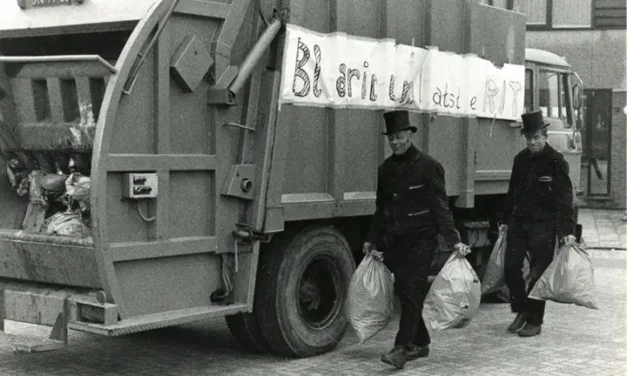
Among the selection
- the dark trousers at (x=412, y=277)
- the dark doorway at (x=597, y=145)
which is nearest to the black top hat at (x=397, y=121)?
the dark trousers at (x=412, y=277)

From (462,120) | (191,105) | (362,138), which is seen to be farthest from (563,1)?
(191,105)

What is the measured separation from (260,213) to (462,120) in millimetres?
2899

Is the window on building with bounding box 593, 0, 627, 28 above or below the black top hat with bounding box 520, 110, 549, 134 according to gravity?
above

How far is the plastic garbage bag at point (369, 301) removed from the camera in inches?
283

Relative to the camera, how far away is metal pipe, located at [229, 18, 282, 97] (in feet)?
21.4

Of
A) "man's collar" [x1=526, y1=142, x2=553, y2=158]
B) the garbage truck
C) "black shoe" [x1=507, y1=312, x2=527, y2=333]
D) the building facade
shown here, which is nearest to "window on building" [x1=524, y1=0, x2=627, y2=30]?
the building facade

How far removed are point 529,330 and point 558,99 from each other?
393 cm

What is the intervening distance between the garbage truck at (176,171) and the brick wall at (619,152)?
15655 millimetres

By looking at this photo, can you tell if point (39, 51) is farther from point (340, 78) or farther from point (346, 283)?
point (346, 283)

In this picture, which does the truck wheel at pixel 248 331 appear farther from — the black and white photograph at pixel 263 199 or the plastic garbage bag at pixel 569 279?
the plastic garbage bag at pixel 569 279

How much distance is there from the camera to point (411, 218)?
23.6ft

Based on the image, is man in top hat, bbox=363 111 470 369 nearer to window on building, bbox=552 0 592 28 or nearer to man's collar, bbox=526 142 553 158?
man's collar, bbox=526 142 553 158

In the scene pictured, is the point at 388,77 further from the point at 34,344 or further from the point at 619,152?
the point at 619,152

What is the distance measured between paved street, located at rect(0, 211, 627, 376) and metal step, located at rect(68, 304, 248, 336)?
48 cm
